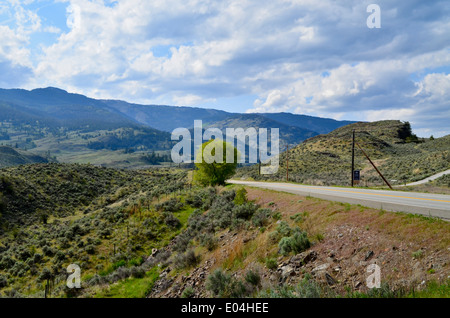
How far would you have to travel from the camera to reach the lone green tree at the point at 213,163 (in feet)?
137

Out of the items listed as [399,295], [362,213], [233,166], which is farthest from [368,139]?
[399,295]

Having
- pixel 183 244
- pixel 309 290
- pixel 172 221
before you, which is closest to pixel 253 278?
pixel 309 290

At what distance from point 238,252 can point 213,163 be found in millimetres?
28156

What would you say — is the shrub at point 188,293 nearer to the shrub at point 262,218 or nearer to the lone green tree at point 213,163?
the shrub at point 262,218

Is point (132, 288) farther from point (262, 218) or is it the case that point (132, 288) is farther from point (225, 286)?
point (262, 218)

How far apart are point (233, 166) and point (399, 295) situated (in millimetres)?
36642

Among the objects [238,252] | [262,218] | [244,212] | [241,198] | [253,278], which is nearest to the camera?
[253,278]

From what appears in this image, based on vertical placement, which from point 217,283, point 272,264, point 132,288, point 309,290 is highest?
point 309,290

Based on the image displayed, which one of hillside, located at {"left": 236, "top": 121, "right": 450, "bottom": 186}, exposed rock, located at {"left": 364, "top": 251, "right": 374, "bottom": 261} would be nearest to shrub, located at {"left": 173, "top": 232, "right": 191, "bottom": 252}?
exposed rock, located at {"left": 364, "top": 251, "right": 374, "bottom": 261}

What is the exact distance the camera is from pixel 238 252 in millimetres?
14195

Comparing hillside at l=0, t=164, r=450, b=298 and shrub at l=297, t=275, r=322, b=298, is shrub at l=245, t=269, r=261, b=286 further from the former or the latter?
shrub at l=297, t=275, r=322, b=298
